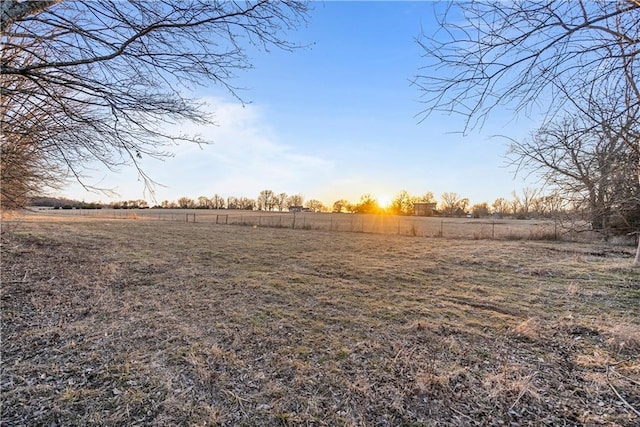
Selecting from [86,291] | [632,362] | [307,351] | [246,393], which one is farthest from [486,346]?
[86,291]

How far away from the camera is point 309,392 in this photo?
2746 mm

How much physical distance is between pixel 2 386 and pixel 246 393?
220cm

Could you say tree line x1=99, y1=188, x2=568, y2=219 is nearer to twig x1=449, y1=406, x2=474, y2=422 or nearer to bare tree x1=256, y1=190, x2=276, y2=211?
bare tree x1=256, y1=190, x2=276, y2=211

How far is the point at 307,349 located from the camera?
355 cm

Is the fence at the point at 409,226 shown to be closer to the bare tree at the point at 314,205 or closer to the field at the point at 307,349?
the field at the point at 307,349

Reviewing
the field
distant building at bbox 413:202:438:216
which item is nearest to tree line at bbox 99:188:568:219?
distant building at bbox 413:202:438:216

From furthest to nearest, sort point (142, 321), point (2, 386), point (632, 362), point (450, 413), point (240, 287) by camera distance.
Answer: point (240, 287)
point (142, 321)
point (632, 362)
point (2, 386)
point (450, 413)

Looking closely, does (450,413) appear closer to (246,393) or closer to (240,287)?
(246,393)

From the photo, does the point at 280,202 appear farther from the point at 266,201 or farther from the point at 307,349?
the point at 307,349

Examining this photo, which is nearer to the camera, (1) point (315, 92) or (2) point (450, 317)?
(2) point (450, 317)

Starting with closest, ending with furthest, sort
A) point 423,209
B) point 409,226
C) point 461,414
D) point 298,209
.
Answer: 1. point 461,414
2. point 409,226
3. point 423,209
4. point 298,209

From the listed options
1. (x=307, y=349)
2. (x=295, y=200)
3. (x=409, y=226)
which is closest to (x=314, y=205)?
(x=295, y=200)

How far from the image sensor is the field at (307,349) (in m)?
2.50

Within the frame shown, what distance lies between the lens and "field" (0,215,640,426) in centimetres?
250
